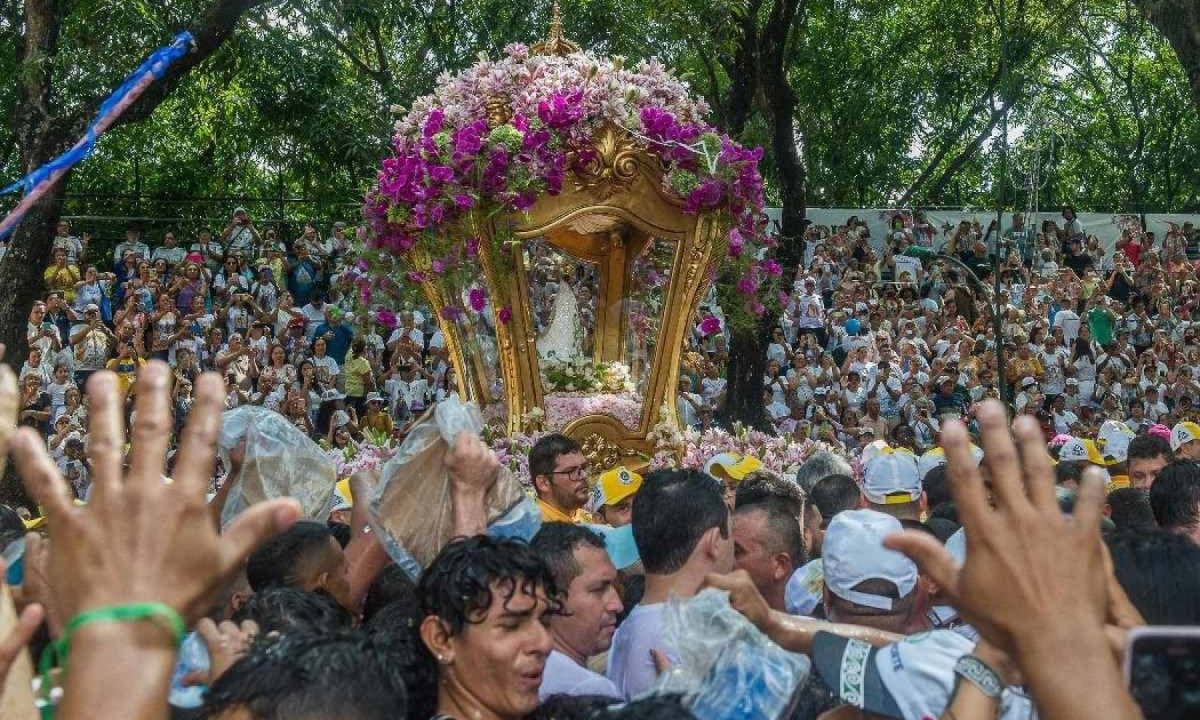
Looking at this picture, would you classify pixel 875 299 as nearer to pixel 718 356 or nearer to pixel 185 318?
pixel 718 356

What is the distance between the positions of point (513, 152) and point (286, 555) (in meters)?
5.28

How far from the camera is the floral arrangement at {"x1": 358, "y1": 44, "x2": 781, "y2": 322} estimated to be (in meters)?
9.29

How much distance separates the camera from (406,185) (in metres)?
9.48

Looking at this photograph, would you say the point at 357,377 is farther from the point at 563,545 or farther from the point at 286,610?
the point at 286,610

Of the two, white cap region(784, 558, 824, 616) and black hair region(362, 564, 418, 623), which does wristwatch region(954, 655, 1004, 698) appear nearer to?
black hair region(362, 564, 418, 623)

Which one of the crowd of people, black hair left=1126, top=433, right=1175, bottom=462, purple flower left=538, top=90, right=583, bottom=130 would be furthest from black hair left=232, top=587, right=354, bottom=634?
purple flower left=538, top=90, right=583, bottom=130

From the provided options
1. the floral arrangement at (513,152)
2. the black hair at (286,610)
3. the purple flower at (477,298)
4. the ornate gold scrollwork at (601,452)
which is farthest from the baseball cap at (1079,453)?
the black hair at (286,610)

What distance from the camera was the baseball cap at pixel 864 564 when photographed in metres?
3.80

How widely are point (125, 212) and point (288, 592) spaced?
1878 centimetres

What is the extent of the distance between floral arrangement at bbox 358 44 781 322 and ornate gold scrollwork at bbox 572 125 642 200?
0.05 meters

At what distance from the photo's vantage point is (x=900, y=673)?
286 cm

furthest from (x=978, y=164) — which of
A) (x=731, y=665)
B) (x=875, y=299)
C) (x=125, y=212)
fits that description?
(x=731, y=665)

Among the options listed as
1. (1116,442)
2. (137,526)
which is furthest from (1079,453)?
(137,526)

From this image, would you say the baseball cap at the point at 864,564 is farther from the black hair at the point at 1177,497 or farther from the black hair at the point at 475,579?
the black hair at the point at 1177,497
